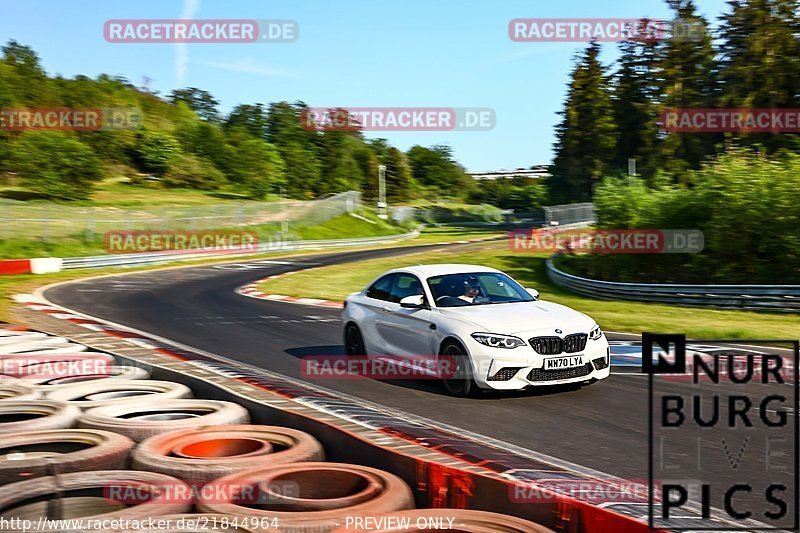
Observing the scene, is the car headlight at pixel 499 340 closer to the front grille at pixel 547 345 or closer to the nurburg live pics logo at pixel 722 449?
the front grille at pixel 547 345

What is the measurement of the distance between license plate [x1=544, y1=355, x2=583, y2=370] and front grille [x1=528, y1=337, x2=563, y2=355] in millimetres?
82

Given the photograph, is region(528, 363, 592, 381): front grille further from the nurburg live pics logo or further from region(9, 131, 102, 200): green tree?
region(9, 131, 102, 200): green tree

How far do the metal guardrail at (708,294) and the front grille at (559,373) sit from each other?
13359 mm

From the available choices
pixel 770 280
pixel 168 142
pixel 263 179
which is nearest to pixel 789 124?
pixel 770 280

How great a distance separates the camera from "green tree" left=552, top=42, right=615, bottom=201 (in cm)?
7925

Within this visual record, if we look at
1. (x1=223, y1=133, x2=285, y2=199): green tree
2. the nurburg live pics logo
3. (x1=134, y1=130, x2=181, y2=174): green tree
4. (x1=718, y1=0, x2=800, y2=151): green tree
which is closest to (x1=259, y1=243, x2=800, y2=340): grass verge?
the nurburg live pics logo

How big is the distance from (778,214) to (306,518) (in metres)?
23.0

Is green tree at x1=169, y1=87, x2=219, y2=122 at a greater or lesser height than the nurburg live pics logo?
greater

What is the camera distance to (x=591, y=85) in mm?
81500

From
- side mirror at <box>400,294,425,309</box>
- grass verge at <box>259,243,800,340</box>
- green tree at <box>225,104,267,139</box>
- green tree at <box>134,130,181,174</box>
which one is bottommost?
grass verge at <box>259,243,800,340</box>

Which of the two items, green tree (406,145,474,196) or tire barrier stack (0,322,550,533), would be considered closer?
tire barrier stack (0,322,550,533)

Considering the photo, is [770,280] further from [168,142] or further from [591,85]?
[168,142]

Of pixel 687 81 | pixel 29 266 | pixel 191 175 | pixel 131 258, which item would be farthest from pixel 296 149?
pixel 29 266

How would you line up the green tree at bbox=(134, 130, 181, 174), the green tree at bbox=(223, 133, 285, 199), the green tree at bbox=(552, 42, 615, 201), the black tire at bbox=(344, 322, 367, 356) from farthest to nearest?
the green tree at bbox=(223, 133, 285, 199)
the green tree at bbox=(134, 130, 181, 174)
the green tree at bbox=(552, 42, 615, 201)
the black tire at bbox=(344, 322, 367, 356)
